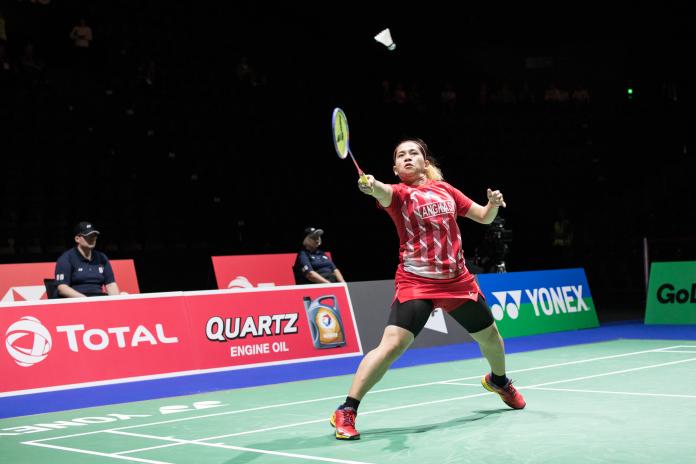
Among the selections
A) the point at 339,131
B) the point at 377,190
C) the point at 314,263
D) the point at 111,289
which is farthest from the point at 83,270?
the point at 377,190

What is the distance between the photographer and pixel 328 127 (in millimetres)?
20375

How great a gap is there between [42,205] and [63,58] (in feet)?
12.3

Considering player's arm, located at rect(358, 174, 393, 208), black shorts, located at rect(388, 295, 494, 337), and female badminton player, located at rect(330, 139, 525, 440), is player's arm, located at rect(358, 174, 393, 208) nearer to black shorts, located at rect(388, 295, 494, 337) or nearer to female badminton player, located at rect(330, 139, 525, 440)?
female badminton player, located at rect(330, 139, 525, 440)

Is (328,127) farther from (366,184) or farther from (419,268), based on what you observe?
(366,184)

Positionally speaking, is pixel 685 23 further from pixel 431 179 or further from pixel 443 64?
pixel 431 179

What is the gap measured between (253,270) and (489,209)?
32.1 feet

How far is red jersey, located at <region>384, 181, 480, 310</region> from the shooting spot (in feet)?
20.1

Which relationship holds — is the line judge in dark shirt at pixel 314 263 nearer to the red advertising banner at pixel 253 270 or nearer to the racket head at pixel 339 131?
the red advertising banner at pixel 253 270

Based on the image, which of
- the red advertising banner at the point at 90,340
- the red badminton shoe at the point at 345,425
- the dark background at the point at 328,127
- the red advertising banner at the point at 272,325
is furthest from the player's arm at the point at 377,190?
the dark background at the point at 328,127

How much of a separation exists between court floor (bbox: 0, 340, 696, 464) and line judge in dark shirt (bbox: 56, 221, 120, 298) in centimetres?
314

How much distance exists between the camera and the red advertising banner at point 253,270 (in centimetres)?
1513

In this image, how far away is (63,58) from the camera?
694 inches

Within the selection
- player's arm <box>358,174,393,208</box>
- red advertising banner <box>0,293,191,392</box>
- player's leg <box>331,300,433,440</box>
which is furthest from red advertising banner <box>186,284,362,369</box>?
player's arm <box>358,174,393,208</box>

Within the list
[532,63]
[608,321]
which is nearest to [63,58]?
[608,321]
